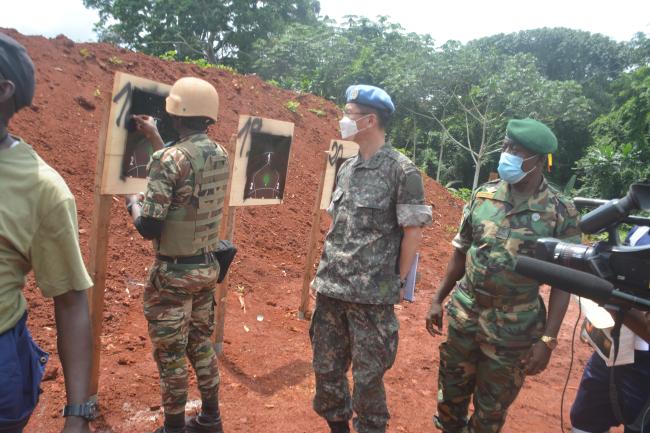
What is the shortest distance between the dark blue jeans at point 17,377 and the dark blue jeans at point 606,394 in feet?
7.69

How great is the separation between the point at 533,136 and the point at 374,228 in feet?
2.93

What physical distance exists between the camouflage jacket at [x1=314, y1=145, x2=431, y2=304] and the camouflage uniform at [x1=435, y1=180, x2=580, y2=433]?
1.09 ft

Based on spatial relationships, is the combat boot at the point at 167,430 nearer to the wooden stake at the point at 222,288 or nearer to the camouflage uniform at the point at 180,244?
the camouflage uniform at the point at 180,244

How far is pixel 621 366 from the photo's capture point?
225 cm

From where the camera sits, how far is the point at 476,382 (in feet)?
8.14

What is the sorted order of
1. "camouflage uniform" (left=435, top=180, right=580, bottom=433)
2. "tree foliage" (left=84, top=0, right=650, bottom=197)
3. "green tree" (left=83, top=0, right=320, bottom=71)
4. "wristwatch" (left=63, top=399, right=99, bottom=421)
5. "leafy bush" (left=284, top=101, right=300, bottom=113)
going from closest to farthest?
"wristwatch" (left=63, top=399, right=99, bottom=421), "camouflage uniform" (left=435, top=180, right=580, bottom=433), "leafy bush" (left=284, top=101, right=300, bottom=113), "tree foliage" (left=84, top=0, right=650, bottom=197), "green tree" (left=83, top=0, right=320, bottom=71)

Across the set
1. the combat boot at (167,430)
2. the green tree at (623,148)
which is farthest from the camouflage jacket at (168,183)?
the green tree at (623,148)

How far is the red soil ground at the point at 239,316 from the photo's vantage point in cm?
311

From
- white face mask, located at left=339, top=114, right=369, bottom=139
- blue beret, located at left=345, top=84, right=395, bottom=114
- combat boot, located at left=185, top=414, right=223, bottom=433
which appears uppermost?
blue beret, located at left=345, top=84, right=395, bottom=114

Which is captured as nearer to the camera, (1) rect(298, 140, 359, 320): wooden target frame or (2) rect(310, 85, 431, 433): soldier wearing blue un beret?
(2) rect(310, 85, 431, 433): soldier wearing blue un beret

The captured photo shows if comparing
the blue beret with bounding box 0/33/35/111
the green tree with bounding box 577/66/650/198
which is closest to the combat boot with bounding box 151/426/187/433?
the blue beret with bounding box 0/33/35/111

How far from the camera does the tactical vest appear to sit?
7.98 feet

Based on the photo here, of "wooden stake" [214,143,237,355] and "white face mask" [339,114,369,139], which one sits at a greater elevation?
"white face mask" [339,114,369,139]

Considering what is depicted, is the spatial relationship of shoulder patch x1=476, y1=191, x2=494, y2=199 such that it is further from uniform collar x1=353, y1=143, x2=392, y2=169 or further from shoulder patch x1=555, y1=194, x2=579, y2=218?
uniform collar x1=353, y1=143, x2=392, y2=169
